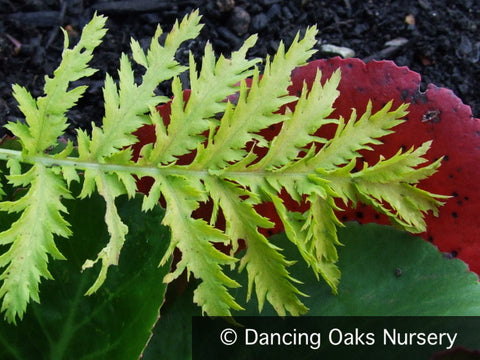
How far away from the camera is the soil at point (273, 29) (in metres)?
1.49

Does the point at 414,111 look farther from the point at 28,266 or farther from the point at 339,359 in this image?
the point at 28,266

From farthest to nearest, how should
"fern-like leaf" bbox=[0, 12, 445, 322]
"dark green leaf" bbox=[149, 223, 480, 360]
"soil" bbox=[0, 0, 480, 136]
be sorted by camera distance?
"soil" bbox=[0, 0, 480, 136], "dark green leaf" bbox=[149, 223, 480, 360], "fern-like leaf" bbox=[0, 12, 445, 322]

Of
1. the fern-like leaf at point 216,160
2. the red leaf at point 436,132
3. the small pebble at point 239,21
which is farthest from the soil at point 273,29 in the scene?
the fern-like leaf at point 216,160

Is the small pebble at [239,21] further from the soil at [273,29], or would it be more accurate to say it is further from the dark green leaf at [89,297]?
the dark green leaf at [89,297]

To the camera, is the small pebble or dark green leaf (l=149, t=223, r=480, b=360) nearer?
dark green leaf (l=149, t=223, r=480, b=360)

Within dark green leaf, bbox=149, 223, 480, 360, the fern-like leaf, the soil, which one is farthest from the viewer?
the soil

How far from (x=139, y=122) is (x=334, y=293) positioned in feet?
1.34

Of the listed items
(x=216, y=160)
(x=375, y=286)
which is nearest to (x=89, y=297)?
(x=216, y=160)

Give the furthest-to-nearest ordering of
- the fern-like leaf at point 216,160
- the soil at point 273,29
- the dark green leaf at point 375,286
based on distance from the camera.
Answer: the soil at point 273,29 < the dark green leaf at point 375,286 < the fern-like leaf at point 216,160

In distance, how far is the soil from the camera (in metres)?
1.49

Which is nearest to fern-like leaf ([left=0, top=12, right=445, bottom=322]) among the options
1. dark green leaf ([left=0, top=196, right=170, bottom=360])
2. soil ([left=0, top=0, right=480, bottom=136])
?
dark green leaf ([left=0, top=196, right=170, bottom=360])

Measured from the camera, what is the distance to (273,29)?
4.99 feet

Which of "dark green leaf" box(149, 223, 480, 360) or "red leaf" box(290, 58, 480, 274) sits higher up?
"red leaf" box(290, 58, 480, 274)

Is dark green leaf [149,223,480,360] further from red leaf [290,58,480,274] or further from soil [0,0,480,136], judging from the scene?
soil [0,0,480,136]
